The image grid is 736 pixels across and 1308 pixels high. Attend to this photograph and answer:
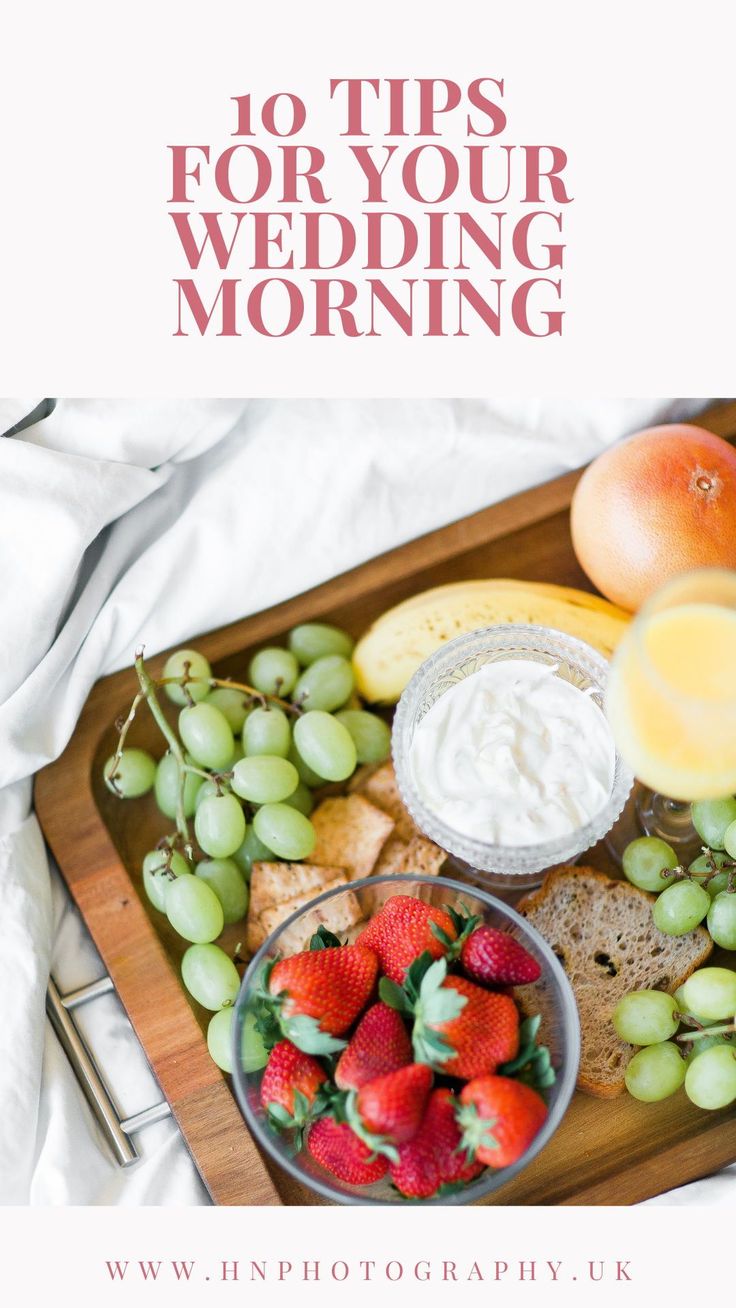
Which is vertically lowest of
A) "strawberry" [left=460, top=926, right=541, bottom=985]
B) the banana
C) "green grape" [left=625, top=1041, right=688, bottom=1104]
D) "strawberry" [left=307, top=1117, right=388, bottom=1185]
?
"green grape" [left=625, top=1041, right=688, bottom=1104]

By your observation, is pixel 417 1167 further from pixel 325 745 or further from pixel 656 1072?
pixel 325 745

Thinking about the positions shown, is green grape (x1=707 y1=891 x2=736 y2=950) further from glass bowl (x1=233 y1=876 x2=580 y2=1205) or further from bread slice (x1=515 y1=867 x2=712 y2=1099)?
glass bowl (x1=233 y1=876 x2=580 y2=1205)

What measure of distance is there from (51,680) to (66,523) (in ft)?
0.51

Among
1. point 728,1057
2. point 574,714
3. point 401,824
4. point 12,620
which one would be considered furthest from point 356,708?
point 728,1057

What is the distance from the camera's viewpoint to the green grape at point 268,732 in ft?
3.40

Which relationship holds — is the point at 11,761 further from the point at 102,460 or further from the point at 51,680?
the point at 102,460

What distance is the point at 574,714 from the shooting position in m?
0.96

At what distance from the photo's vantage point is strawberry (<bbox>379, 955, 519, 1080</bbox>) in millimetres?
758

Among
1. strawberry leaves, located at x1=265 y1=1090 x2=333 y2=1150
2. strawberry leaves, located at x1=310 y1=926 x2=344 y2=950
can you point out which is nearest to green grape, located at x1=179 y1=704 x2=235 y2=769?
strawberry leaves, located at x1=310 y1=926 x2=344 y2=950

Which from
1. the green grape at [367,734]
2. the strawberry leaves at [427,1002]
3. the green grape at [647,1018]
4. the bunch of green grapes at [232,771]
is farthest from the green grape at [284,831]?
the green grape at [647,1018]

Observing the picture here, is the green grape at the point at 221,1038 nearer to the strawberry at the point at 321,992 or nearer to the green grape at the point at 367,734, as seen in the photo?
the strawberry at the point at 321,992

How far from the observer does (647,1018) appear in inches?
36.1

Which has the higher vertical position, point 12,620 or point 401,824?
point 12,620

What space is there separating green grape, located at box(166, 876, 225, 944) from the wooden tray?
0.18ft
